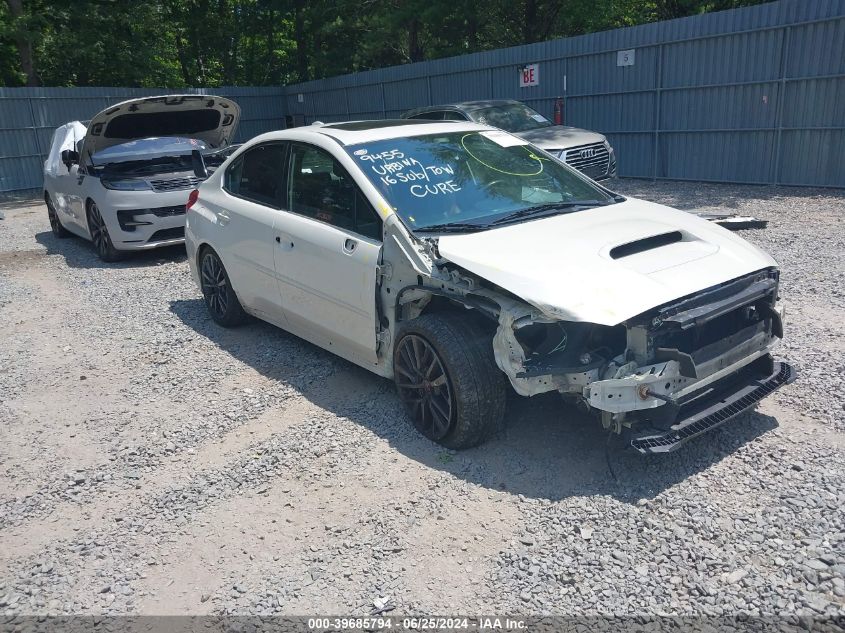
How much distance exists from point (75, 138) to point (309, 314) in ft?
26.1

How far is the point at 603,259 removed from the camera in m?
3.74

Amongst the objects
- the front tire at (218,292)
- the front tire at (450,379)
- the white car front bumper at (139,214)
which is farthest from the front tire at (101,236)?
the front tire at (450,379)

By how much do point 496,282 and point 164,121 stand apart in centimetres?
763

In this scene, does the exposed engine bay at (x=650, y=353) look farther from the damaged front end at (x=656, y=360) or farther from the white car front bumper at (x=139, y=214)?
the white car front bumper at (x=139, y=214)

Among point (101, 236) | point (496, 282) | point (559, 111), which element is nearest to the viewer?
point (496, 282)

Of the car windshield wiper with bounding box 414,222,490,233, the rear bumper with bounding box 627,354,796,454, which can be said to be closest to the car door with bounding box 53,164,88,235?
the car windshield wiper with bounding box 414,222,490,233

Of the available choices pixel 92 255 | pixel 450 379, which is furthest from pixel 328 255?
pixel 92 255

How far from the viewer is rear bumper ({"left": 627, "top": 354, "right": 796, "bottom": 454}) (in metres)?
3.45

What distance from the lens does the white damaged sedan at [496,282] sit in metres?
3.49

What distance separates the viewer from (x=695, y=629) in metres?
2.71

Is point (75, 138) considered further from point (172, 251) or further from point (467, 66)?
point (467, 66)

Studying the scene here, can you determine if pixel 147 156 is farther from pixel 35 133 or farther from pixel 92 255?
pixel 35 133

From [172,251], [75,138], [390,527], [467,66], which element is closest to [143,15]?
[467,66]

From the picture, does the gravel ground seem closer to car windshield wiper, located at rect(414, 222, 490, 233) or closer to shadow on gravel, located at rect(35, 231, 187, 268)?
car windshield wiper, located at rect(414, 222, 490, 233)
